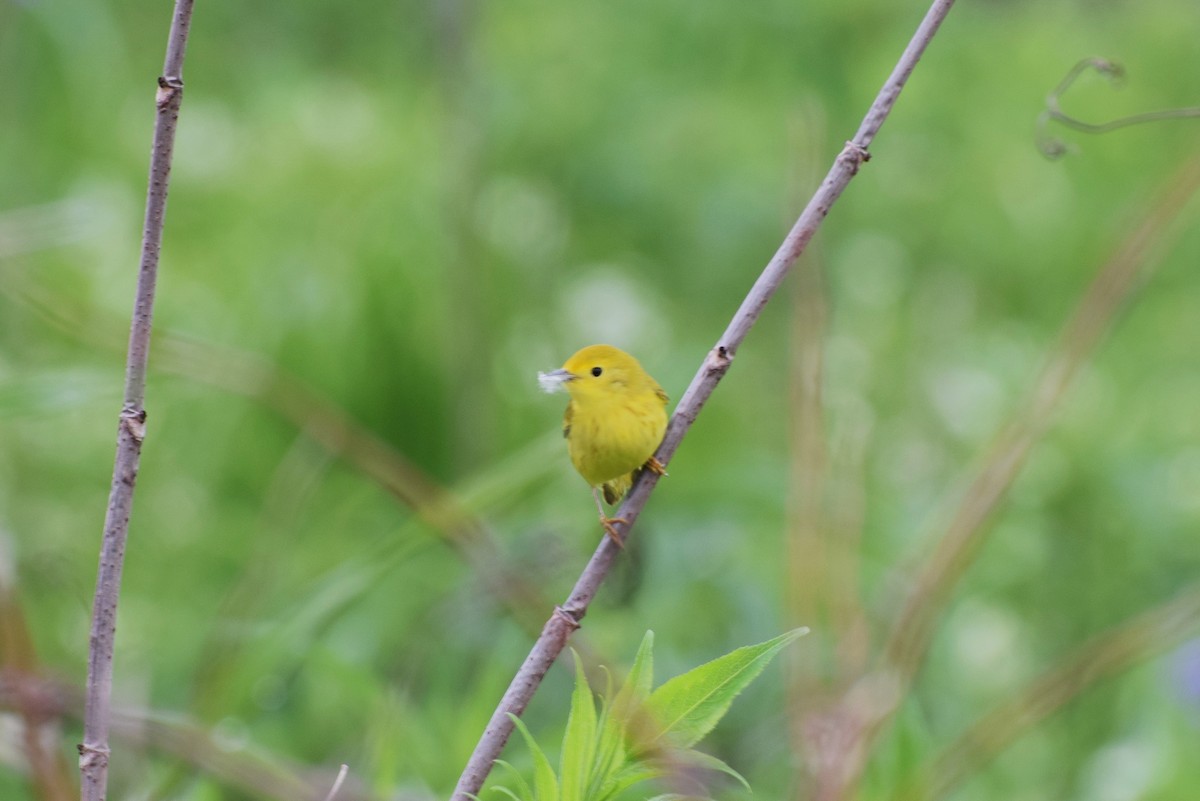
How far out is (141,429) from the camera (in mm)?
376

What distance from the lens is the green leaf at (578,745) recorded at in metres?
0.40

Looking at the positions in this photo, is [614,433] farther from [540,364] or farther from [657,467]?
[540,364]

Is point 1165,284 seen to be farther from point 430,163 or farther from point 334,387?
point 334,387

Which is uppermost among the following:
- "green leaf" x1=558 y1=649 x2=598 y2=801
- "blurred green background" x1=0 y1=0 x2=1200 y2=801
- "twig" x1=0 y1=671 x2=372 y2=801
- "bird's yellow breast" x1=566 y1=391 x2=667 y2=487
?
"blurred green background" x1=0 y1=0 x2=1200 y2=801

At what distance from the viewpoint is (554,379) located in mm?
633

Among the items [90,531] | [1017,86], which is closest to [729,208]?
[1017,86]

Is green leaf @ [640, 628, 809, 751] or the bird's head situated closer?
green leaf @ [640, 628, 809, 751]

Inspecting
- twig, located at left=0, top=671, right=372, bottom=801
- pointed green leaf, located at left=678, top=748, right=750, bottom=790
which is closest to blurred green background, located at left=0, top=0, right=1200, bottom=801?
twig, located at left=0, top=671, right=372, bottom=801

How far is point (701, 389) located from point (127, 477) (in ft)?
0.55

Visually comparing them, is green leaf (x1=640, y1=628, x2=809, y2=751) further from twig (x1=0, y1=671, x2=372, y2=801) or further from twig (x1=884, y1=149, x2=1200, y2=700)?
twig (x1=0, y1=671, x2=372, y2=801)

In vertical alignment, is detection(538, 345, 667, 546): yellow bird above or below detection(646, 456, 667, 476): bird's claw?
above

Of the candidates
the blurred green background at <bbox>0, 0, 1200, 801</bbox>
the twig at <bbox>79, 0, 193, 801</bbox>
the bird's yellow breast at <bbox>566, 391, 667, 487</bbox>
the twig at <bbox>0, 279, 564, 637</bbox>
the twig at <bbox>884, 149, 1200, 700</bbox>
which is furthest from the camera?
the blurred green background at <bbox>0, 0, 1200, 801</bbox>

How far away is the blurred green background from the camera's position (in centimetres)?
92

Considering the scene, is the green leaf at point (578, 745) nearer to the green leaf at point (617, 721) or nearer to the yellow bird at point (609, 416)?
the green leaf at point (617, 721)
